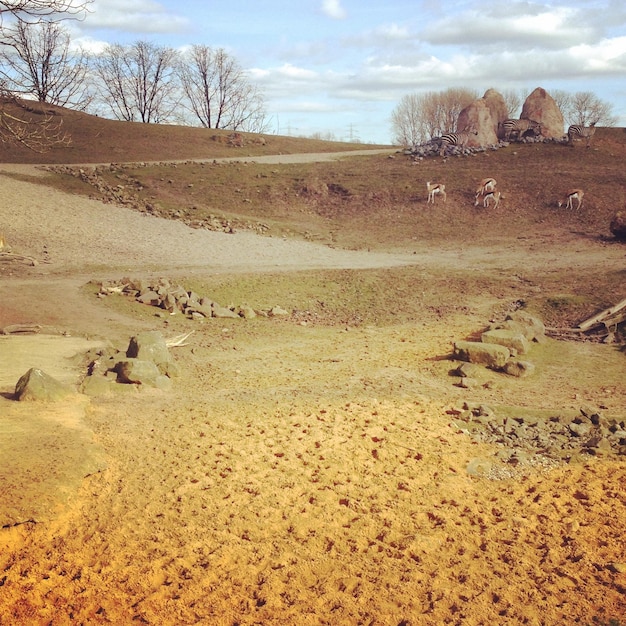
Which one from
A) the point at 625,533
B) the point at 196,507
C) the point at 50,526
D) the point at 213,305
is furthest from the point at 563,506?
the point at 213,305

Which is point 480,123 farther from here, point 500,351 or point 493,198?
point 500,351

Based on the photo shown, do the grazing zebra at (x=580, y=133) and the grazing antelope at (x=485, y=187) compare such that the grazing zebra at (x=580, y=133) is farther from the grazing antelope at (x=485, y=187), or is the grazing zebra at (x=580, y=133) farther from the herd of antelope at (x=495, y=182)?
the grazing antelope at (x=485, y=187)

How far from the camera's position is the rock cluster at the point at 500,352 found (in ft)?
29.8

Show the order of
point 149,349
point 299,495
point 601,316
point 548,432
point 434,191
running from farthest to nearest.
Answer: point 434,191, point 601,316, point 149,349, point 548,432, point 299,495

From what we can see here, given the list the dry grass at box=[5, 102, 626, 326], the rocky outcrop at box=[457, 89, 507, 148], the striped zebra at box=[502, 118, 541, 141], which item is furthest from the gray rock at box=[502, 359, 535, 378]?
the striped zebra at box=[502, 118, 541, 141]

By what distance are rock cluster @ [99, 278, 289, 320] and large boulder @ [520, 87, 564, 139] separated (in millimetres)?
25176

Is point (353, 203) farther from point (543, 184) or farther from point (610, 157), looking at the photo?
point (610, 157)

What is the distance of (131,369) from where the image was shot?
775 centimetres

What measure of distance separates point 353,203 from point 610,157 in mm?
12407

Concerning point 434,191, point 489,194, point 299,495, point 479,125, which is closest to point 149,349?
point 299,495

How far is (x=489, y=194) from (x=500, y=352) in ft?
47.7

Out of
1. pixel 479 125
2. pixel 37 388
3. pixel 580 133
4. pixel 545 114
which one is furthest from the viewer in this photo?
pixel 545 114

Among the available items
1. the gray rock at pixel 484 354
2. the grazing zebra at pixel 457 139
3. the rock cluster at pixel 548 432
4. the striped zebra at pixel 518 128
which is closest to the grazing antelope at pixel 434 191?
the grazing zebra at pixel 457 139

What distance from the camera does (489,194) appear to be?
2258cm
